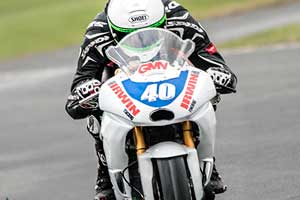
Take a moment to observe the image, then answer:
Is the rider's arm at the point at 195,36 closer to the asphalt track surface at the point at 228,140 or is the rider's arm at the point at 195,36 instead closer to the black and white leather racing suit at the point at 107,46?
the black and white leather racing suit at the point at 107,46

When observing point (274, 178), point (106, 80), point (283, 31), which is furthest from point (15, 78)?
point (106, 80)

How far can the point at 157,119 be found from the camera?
21.3ft

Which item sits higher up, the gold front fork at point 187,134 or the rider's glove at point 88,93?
the rider's glove at point 88,93

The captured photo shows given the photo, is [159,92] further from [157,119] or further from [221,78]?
[221,78]

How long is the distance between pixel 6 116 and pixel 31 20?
893 inches

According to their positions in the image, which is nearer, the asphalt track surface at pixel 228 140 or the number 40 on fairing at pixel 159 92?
the number 40 on fairing at pixel 159 92

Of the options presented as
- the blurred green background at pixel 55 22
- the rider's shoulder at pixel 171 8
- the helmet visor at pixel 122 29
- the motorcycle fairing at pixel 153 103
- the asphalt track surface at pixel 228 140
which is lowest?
the asphalt track surface at pixel 228 140

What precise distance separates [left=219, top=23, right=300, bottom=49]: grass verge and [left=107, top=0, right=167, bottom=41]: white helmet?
57.1 feet

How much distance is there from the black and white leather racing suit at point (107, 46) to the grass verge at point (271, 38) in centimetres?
1691

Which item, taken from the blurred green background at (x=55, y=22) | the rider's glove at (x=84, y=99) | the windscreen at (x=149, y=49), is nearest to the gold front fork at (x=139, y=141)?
the windscreen at (x=149, y=49)

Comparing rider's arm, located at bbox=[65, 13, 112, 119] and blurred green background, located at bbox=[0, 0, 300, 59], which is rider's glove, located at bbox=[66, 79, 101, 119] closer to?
rider's arm, located at bbox=[65, 13, 112, 119]

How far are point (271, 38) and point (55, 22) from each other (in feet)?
49.7

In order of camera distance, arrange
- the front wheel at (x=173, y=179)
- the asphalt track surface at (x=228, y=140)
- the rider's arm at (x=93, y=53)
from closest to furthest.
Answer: the front wheel at (x=173, y=179) < the rider's arm at (x=93, y=53) < the asphalt track surface at (x=228, y=140)

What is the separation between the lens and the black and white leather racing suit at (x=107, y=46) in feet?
25.0
